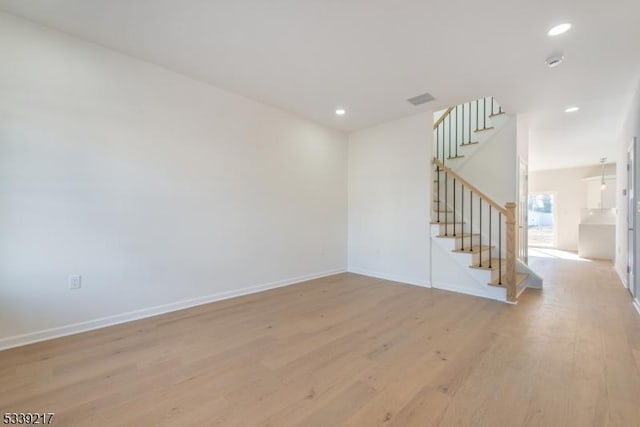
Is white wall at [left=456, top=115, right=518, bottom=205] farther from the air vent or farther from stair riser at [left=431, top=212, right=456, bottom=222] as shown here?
the air vent

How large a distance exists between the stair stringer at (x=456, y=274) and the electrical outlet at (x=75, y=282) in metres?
4.22

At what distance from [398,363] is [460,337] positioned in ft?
2.64

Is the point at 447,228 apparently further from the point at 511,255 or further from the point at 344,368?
the point at 344,368

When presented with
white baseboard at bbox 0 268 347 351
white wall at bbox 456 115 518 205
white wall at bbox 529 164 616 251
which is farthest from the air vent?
white wall at bbox 529 164 616 251

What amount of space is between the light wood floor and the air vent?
8.79 feet

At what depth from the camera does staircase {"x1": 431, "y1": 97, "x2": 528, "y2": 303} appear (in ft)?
11.7

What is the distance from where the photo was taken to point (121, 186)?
9.10 ft

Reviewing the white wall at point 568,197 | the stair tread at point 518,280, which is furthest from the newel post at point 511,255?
the white wall at point 568,197

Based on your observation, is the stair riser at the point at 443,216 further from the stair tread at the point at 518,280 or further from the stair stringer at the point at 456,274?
the stair tread at the point at 518,280

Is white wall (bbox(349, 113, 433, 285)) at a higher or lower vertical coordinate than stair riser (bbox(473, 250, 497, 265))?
higher

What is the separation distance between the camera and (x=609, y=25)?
2225mm

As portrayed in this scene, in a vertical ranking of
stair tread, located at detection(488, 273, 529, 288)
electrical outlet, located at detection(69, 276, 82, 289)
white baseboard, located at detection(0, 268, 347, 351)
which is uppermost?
electrical outlet, located at detection(69, 276, 82, 289)

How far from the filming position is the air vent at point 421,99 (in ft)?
11.9

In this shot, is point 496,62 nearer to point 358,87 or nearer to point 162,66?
point 358,87
